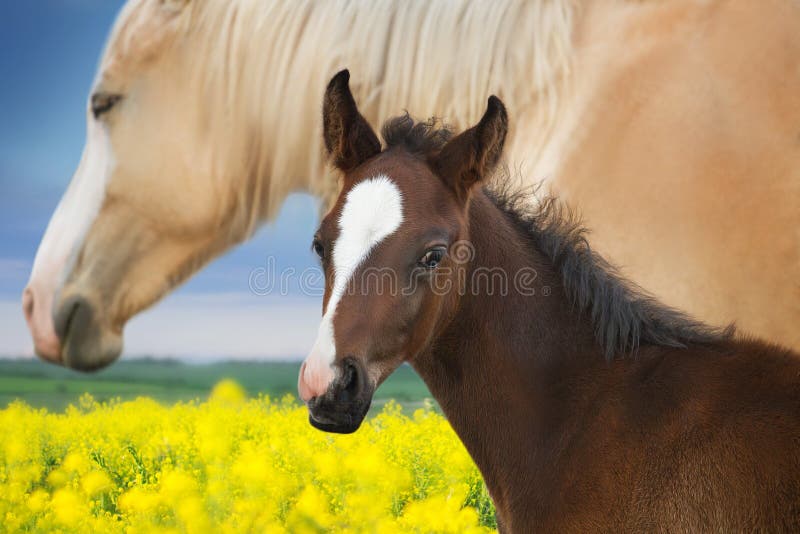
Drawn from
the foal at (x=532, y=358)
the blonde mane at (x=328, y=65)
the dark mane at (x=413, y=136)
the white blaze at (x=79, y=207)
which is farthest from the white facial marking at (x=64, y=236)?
the dark mane at (x=413, y=136)

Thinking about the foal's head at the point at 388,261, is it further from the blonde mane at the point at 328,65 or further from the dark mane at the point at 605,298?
the blonde mane at the point at 328,65

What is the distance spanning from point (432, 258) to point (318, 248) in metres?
0.37

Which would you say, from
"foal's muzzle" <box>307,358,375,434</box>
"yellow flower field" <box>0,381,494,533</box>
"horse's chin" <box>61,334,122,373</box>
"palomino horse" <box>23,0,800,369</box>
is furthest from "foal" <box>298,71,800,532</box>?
"horse's chin" <box>61,334,122,373</box>

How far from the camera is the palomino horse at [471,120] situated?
3699 mm

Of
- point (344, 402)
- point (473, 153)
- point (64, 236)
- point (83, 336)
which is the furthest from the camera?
point (83, 336)

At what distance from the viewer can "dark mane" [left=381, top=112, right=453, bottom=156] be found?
2592mm

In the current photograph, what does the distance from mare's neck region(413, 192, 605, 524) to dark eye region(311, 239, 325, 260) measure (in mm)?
448

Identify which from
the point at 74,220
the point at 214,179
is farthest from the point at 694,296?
the point at 74,220

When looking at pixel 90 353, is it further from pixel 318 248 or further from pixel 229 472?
pixel 318 248

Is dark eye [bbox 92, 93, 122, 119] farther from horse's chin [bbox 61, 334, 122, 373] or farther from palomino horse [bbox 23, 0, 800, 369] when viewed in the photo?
horse's chin [bbox 61, 334, 122, 373]

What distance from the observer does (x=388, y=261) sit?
2.27 m

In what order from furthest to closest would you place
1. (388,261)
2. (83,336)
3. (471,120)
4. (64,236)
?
(83,336) → (64,236) → (471,120) → (388,261)

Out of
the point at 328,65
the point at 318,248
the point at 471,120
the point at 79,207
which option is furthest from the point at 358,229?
the point at 79,207

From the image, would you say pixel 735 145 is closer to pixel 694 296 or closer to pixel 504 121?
pixel 694 296
